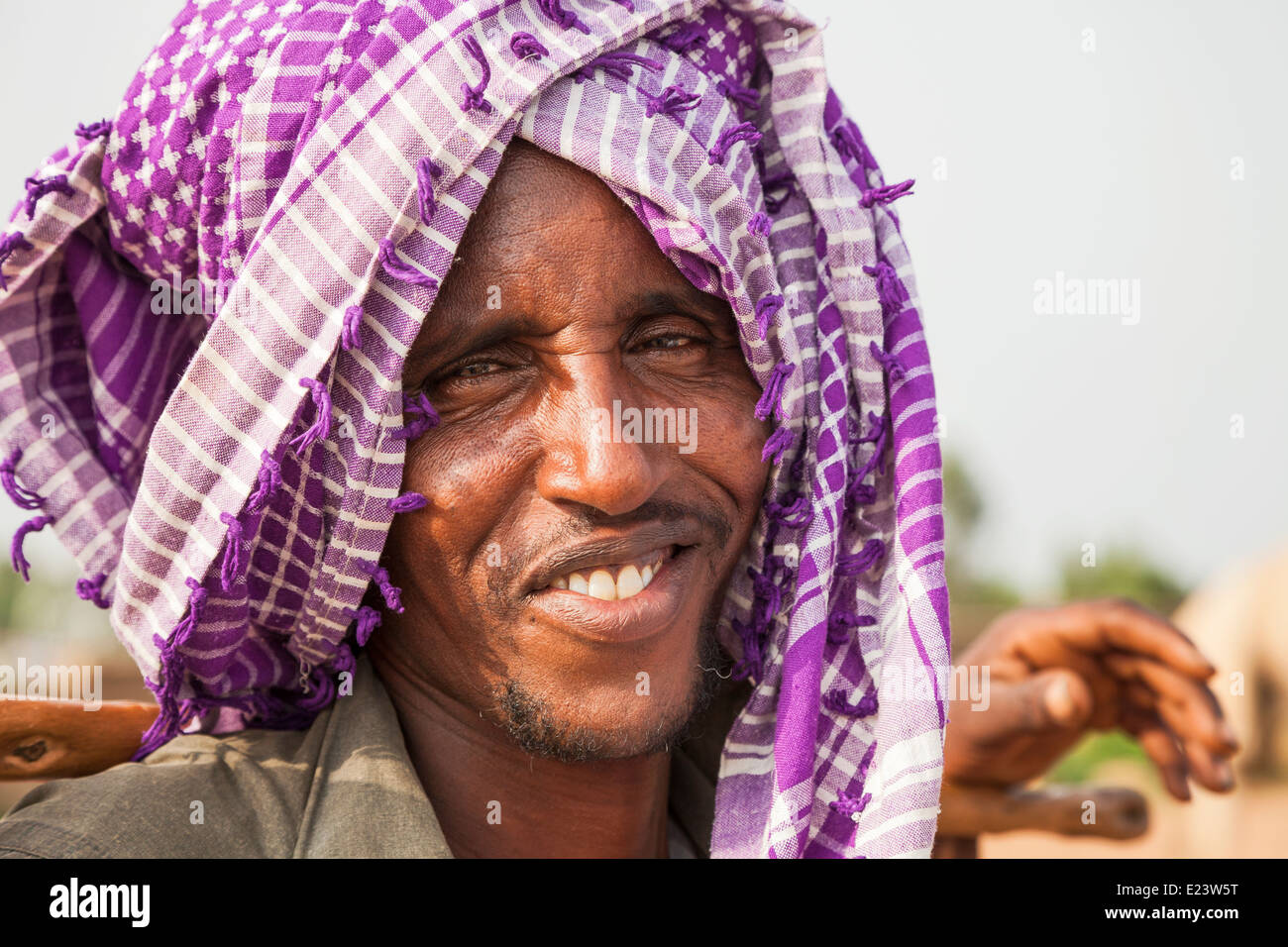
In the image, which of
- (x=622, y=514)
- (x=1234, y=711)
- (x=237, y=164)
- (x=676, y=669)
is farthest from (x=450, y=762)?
(x=1234, y=711)

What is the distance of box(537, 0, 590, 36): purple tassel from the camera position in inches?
85.3

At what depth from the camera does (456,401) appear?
2.23 meters

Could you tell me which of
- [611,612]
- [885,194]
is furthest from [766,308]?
[611,612]

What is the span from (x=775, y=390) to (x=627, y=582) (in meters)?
0.45

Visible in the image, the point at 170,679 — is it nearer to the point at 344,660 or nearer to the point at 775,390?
the point at 344,660

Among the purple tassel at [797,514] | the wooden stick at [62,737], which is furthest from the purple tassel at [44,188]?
the purple tassel at [797,514]

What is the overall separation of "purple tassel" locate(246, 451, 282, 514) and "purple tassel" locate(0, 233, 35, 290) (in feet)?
2.18

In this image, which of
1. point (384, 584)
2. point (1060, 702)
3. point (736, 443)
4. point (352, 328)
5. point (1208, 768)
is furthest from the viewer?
point (1208, 768)

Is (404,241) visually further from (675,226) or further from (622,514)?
(622,514)

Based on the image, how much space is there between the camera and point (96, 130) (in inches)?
91.1

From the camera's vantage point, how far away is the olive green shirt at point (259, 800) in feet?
6.82

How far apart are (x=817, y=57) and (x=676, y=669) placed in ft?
3.90

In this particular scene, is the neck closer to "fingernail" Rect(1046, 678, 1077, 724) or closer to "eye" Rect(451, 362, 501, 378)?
"eye" Rect(451, 362, 501, 378)

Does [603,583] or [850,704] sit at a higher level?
[603,583]
